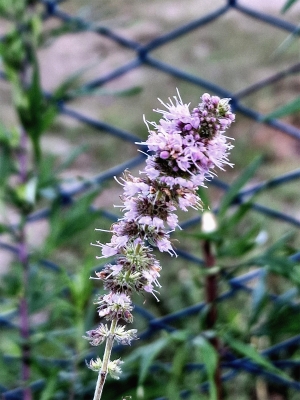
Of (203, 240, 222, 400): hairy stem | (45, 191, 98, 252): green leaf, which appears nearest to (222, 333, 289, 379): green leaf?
(203, 240, 222, 400): hairy stem

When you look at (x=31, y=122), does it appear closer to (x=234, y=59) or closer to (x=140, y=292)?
(x=140, y=292)

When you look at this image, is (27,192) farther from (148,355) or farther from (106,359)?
(106,359)

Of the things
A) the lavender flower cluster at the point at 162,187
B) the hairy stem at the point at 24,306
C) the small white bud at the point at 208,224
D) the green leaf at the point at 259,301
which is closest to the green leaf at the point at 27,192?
the hairy stem at the point at 24,306

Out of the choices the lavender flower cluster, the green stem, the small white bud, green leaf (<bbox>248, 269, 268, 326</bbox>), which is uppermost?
the small white bud

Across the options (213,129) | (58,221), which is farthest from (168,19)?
(213,129)

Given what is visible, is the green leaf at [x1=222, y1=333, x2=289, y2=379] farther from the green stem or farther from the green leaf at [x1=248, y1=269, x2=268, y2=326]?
the green stem
